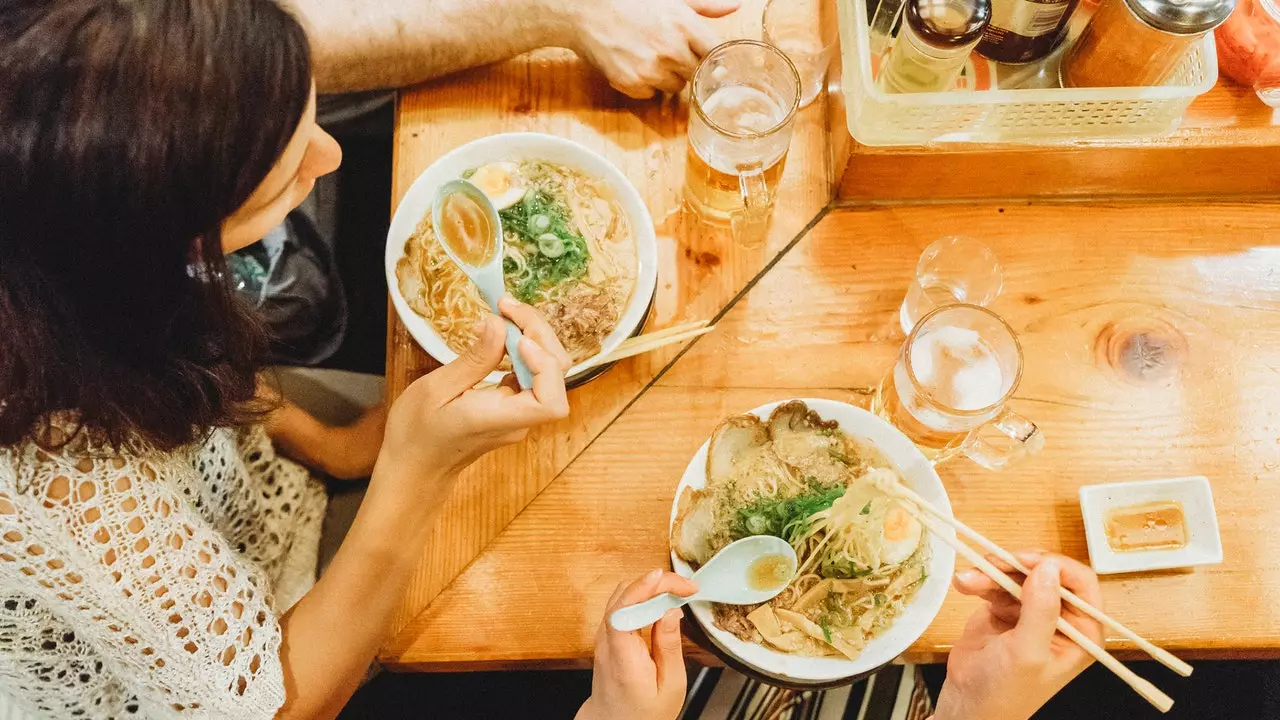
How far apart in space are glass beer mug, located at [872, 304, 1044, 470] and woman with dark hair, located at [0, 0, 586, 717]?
545 millimetres

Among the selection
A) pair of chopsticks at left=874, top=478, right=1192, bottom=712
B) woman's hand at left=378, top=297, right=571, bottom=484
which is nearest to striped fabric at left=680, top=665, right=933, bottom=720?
pair of chopsticks at left=874, top=478, right=1192, bottom=712

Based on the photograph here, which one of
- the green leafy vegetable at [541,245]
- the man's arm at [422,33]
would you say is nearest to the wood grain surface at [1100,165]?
the green leafy vegetable at [541,245]

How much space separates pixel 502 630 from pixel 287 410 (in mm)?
714

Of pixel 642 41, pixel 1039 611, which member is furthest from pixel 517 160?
pixel 1039 611

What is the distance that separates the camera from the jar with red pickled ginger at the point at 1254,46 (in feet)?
4.39

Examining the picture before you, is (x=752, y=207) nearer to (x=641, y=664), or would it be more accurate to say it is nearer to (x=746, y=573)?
(x=746, y=573)

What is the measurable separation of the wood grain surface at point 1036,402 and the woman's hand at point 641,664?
0.10 metres

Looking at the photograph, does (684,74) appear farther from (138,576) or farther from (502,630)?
(138,576)

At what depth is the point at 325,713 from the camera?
1.43 metres

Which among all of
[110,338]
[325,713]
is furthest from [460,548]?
[110,338]

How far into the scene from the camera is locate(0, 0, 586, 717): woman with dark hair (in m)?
0.89

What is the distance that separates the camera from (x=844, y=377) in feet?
4.67

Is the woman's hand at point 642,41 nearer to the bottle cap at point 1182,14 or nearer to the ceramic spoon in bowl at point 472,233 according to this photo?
the ceramic spoon in bowl at point 472,233

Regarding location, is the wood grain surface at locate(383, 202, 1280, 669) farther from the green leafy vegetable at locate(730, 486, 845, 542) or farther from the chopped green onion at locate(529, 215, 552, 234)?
the chopped green onion at locate(529, 215, 552, 234)
